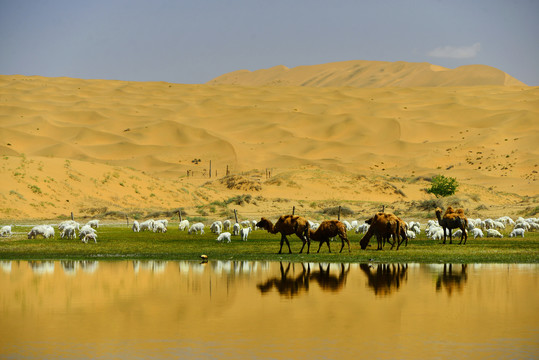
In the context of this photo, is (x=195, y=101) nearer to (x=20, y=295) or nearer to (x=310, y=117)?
(x=310, y=117)

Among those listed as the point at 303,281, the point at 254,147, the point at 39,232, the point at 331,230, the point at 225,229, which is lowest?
the point at 303,281

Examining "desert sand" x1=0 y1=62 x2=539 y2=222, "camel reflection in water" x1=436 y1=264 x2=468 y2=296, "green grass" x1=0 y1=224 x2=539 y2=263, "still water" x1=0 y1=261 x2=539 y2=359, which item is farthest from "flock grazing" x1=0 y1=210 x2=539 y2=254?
"desert sand" x1=0 y1=62 x2=539 y2=222

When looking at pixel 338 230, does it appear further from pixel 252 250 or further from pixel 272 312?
pixel 272 312

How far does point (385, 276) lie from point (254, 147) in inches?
3860

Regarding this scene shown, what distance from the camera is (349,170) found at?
338ft

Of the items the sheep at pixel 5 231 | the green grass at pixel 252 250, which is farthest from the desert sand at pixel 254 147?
the green grass at pixel 252 250

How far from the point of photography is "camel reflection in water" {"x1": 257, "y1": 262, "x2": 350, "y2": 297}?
58.2 feet

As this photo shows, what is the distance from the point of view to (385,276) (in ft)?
65.8

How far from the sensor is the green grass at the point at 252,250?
24797mm

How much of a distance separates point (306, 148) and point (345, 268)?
96.0 meters

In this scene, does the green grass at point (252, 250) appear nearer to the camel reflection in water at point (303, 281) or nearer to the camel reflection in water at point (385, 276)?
the camel reflection in water at point (385, 276)

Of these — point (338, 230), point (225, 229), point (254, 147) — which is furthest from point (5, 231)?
point (254, 147)

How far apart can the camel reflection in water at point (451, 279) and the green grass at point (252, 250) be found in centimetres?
232

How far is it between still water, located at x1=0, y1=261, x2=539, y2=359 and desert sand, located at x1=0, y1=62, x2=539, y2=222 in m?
36.2
